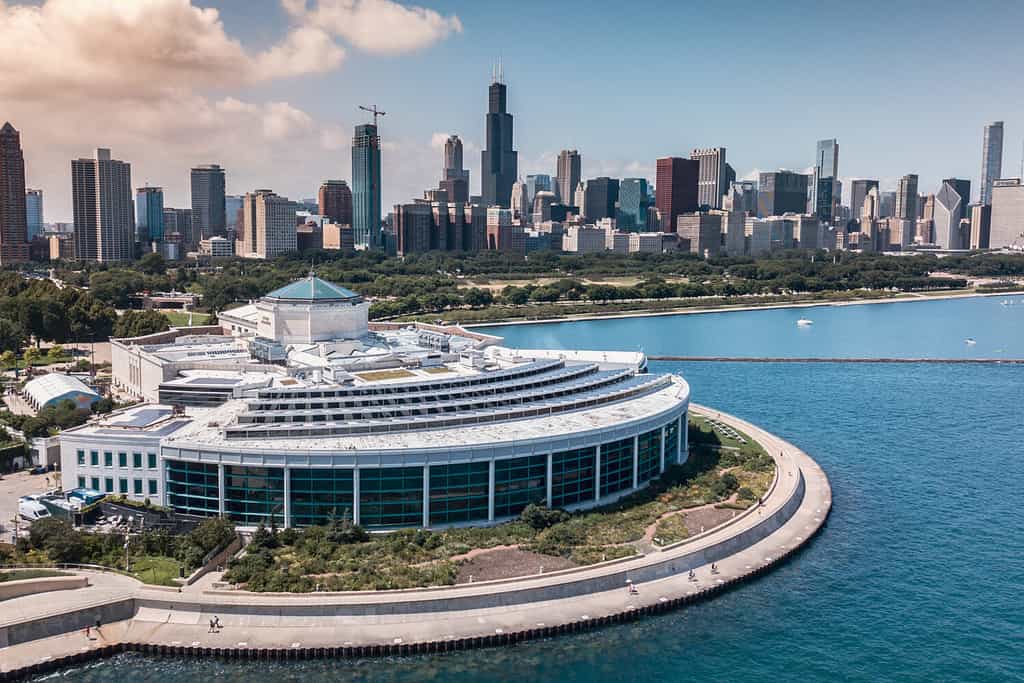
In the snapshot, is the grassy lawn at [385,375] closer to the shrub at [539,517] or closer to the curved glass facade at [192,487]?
the curved glass facade at [192,487]

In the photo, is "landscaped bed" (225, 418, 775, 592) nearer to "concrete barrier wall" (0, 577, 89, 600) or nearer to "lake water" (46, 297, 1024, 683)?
"lake water" (46, 297, 1024, 683)

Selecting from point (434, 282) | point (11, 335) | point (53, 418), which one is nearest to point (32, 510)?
point (53, 418)

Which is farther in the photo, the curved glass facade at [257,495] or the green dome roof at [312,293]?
the green dome roof at [312,293]

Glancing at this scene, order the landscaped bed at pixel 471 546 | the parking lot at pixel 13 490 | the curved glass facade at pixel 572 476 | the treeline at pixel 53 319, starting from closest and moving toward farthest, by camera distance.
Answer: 1. the landscaped bed at pixel 471 546
2. the parking lot at pixel 13 490
3. the curved glass facade at pixel 572 476
4. the treeline at pixel 53 319

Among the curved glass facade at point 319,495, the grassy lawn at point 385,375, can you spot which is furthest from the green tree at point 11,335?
the curved glass facade at point 319,495

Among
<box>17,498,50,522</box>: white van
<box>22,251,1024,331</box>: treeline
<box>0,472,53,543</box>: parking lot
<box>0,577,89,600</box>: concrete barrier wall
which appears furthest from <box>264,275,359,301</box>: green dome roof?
<box>22,251,1024,331</box>: treeline

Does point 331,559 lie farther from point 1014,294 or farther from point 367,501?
point 1014,294

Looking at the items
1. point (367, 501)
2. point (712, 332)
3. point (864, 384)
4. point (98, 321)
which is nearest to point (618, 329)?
point (712, 332)

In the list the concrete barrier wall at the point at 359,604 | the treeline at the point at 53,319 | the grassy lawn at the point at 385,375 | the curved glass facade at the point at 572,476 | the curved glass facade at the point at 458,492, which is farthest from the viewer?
the treeline at the point at 53,319
